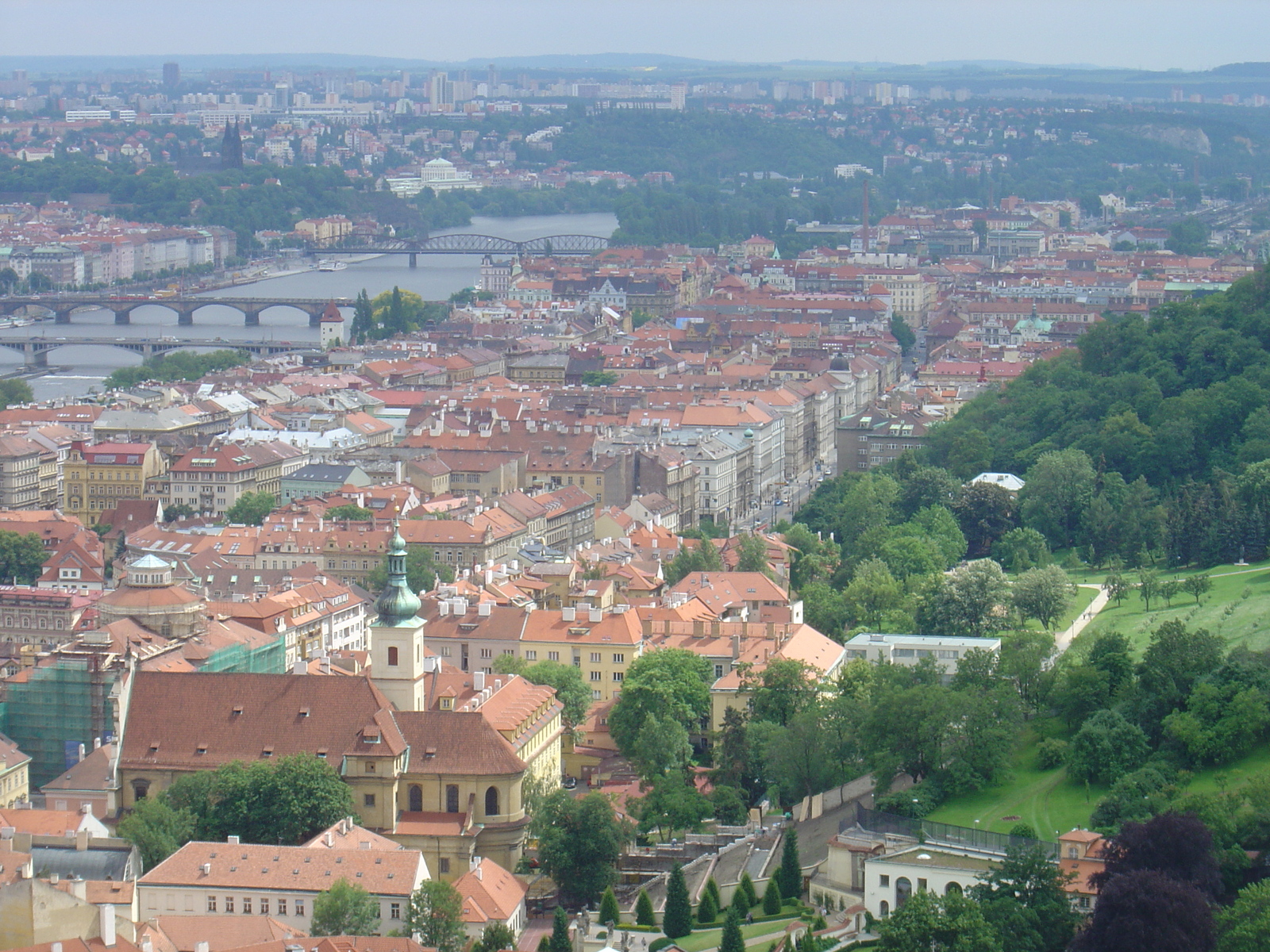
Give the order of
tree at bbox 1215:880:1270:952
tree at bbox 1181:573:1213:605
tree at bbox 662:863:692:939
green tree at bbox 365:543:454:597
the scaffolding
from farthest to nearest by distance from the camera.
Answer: green tree at bbox 365:543:454:597, tree at bbox 1181:573:1213:605, the scaffolding, tree at bbox 662:863:692:939, tree at bbox 1215:880:1270:952

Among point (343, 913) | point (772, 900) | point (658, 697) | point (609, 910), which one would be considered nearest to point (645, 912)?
point (609, 910)

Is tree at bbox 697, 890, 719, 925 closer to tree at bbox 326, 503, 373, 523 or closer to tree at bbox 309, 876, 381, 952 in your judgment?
tree at bbox 309, 876, 381, 952

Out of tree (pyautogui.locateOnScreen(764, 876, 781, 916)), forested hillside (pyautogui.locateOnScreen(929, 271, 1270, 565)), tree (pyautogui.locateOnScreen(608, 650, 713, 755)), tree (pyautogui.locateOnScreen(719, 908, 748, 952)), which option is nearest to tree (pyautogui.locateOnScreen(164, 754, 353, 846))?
tree (pyautogui.locateOnScreen(764, 876, 781, 916))

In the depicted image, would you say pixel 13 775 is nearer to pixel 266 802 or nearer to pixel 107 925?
pixel 266 802

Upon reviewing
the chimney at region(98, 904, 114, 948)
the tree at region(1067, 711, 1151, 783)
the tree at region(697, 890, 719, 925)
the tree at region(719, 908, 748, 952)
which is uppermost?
the tree at region(1067, 711, 1151, 783)

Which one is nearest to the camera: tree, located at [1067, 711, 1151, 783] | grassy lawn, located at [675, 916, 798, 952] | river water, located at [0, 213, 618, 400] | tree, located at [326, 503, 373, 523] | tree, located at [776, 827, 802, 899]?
grassy lawn, located at [675, 916, 798, 952]
